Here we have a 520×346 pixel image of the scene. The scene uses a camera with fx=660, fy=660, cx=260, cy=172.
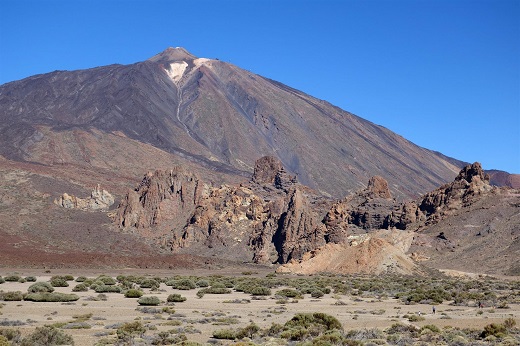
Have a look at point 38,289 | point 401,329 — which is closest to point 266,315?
point 401,329

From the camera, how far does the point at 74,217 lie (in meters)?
103

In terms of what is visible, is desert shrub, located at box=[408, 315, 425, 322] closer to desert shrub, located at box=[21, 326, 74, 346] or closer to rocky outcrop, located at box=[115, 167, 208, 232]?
desert shrub, located at box=[21, 326, 74, 346]

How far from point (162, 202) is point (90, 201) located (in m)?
18.1

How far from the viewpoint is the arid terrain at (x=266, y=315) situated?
2150cm

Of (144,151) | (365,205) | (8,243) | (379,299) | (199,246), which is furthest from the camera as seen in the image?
(144,151)

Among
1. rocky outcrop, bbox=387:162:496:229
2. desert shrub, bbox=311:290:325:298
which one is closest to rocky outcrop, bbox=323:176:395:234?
rocky outcrop, bbox=387:162:496:229

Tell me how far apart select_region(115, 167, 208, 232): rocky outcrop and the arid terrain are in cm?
5250

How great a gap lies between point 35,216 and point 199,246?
26.0 m

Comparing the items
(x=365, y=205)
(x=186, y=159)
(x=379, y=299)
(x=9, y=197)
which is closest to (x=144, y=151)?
(x=186, y=159)

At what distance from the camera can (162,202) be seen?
338 feet

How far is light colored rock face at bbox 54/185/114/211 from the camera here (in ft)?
364

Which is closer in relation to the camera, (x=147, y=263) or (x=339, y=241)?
(x=147, y=263)

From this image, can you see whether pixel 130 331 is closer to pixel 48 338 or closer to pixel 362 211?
pixel 48 338

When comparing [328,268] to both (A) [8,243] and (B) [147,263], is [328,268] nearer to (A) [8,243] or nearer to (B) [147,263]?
(B) [147,263]
